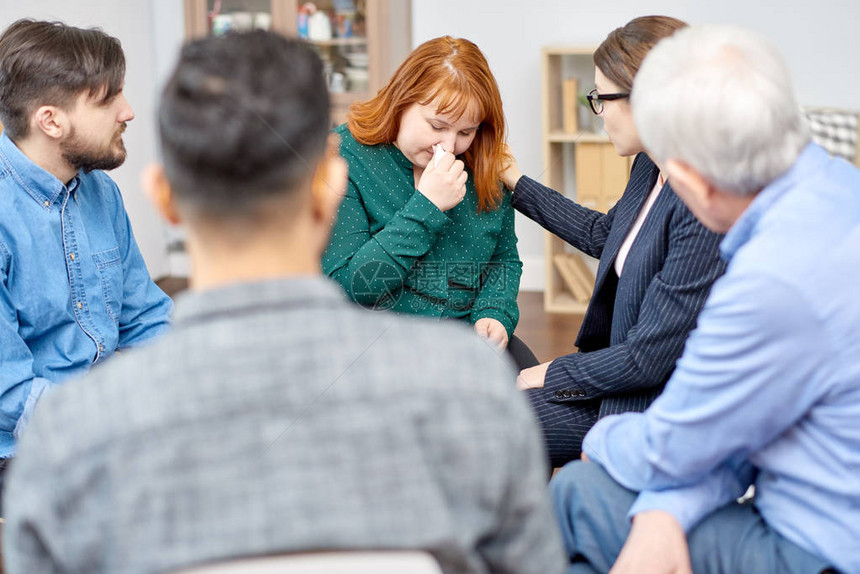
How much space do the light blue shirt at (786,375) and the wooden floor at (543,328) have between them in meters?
1.92

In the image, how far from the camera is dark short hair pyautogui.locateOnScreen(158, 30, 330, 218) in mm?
674

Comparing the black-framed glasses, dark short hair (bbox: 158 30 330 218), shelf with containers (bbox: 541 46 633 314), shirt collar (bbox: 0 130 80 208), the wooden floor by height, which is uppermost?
dark short hair (bbox: 158 30 330 218)

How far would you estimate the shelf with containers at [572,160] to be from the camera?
3504 mm

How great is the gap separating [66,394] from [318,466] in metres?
0.19

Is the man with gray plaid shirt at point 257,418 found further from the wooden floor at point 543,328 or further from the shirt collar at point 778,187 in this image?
the wooden floor at point 543,328

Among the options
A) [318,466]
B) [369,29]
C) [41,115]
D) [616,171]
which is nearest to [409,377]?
[318,466]

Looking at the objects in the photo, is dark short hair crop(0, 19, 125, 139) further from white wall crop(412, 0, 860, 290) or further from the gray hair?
white wall crop(412, 0, 860, 290)

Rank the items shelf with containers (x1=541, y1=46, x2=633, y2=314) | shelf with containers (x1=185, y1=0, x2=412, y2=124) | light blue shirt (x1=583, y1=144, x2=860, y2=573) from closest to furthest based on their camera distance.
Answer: light blue shirt (x1=583, y1=144, x2=860, y2=573), shelf with containers (x1=541, y1=46, x2=633, y2=314), shelf with containers (x1=185, y1=0, x2=412, y2=124)

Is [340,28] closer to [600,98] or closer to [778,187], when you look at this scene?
[600,98]

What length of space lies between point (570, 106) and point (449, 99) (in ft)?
7.14

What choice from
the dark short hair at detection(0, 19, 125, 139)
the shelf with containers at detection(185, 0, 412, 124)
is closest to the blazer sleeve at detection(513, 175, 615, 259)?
the dark short hair at detection(0, 19, 125, 139)

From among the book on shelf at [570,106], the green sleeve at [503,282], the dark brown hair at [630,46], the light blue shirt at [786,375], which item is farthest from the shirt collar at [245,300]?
the book on shelf at [570,106]

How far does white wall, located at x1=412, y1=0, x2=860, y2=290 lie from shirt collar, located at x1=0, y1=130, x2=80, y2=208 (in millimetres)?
2533

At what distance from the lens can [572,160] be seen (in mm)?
3777
